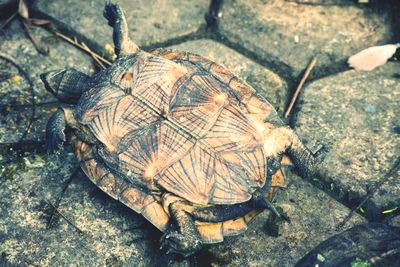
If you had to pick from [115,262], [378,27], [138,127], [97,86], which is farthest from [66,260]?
[378,27]

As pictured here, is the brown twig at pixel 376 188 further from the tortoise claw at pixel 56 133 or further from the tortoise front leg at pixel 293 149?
the tortoise claw at pixel 56 133

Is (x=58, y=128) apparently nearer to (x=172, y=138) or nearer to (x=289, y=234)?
(x=172, y=138)

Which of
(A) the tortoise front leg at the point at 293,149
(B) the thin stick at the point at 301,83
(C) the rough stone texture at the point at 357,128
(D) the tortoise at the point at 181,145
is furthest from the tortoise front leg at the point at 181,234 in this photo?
(B) the thin stick at the point at 301,83

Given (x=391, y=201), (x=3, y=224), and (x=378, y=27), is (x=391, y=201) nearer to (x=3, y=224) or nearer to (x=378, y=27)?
(x=378, y=27)

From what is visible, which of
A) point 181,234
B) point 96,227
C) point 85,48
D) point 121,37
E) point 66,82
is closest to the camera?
point 181,234

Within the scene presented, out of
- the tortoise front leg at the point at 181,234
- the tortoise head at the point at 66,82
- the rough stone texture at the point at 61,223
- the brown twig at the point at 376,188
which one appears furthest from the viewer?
the tortoise head at the point at 66,82

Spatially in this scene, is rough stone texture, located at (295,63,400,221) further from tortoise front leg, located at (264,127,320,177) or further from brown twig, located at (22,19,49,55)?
brown twig, located at (22,19,49,55)

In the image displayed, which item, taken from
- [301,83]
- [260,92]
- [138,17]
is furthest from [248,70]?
[138,17]
